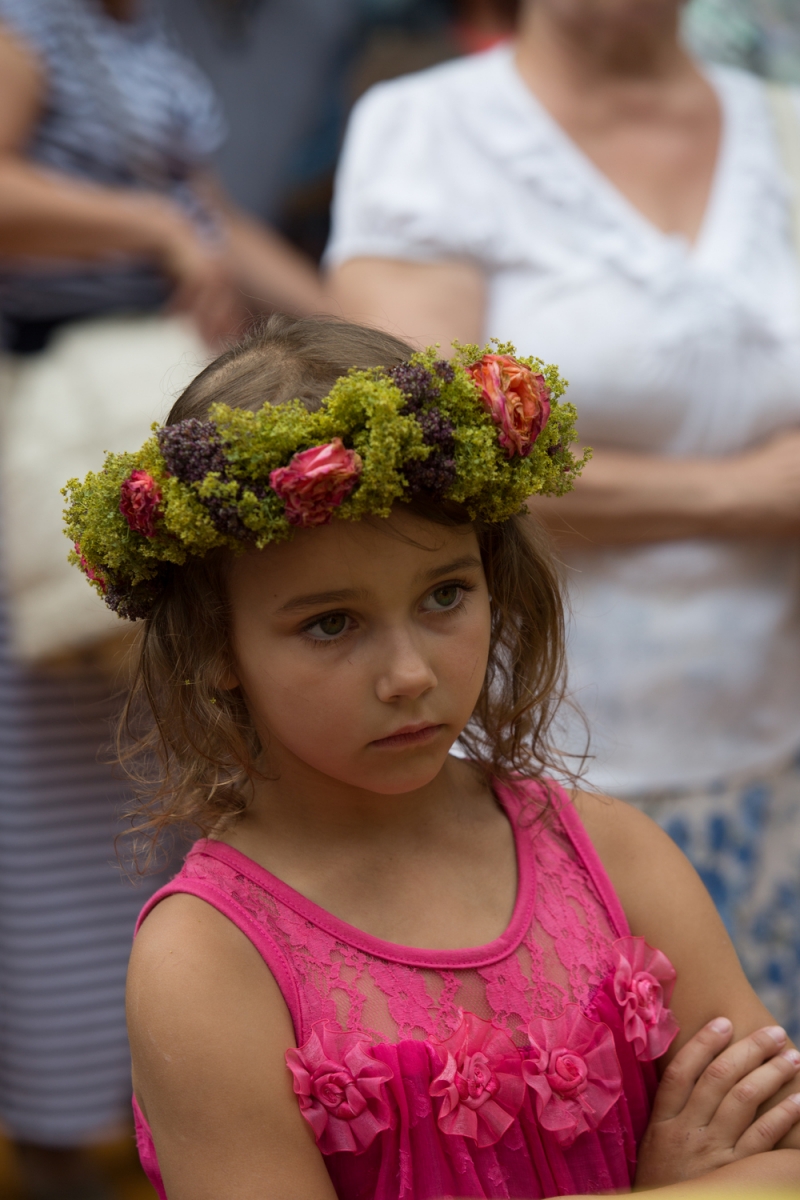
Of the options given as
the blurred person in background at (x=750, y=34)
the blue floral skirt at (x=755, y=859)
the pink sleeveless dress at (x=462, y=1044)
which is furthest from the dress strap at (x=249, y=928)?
the blurred person in background at (x=750, y=34)

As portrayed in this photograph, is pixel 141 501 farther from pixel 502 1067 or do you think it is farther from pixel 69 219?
pixel 69 219

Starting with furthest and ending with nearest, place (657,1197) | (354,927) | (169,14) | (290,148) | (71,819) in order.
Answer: (290,148) → (169,14) → (71,819) → (354,927) → (657,1197)

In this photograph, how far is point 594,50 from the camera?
2.26m

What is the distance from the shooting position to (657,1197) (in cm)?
125

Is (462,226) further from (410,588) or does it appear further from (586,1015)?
(586,1015)

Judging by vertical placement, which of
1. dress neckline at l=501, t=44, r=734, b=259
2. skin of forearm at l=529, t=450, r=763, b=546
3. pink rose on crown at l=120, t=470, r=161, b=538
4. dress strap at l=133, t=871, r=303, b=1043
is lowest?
dress strap at l=133, t=871, r=303, b=1043

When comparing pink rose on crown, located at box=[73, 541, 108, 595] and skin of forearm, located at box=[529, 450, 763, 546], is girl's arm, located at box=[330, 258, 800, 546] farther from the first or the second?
pink rose on crown, located at box=[73, 541, 108, 595]

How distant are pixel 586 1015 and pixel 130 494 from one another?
0.76 metres

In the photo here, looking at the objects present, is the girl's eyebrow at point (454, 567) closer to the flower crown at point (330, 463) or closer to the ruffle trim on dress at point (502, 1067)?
the flower crown at point (330, 463)

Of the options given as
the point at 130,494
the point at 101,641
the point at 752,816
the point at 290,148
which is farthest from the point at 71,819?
the point at 290,148

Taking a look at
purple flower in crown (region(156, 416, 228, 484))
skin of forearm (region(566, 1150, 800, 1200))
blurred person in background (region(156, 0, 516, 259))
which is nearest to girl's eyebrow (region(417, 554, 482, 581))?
purple flower in crown (region(156, 416, 228, 484))

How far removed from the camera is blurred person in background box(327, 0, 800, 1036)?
208 centimetres

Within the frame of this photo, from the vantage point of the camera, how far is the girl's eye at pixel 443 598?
134 cm

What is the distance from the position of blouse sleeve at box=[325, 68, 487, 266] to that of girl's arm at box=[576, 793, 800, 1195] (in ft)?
3.36
